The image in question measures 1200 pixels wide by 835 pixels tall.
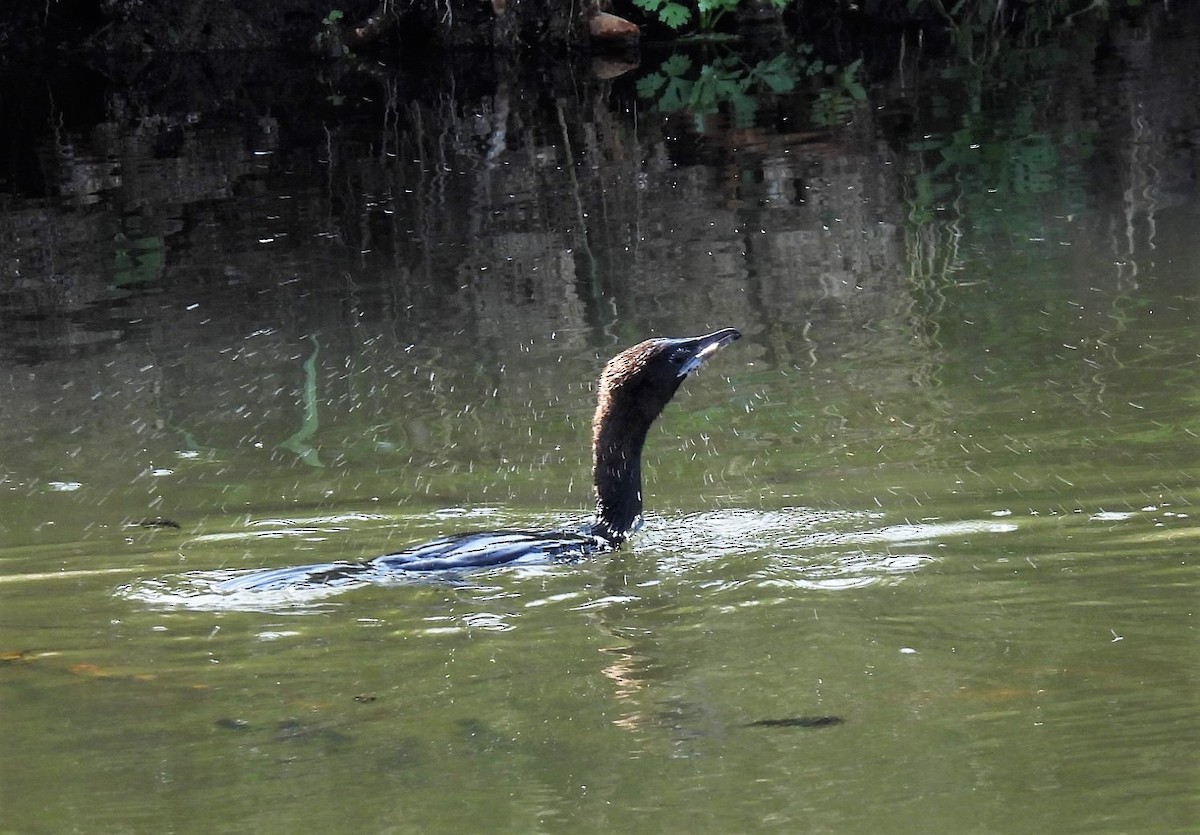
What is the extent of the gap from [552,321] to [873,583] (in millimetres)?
4809

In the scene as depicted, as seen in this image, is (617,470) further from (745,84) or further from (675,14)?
(675,14)

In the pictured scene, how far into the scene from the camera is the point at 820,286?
10.3 metres

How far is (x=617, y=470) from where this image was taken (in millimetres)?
6699

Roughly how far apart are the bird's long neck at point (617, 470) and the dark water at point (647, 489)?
120 millimetres

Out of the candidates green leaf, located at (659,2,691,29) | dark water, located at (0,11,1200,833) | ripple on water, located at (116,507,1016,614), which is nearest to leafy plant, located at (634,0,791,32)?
green leaf, located at (659,2,691,29)

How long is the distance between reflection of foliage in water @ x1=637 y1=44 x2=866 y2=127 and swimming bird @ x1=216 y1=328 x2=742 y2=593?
10281mm

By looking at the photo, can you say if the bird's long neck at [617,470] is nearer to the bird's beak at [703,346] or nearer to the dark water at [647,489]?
the dark water at [647,489]

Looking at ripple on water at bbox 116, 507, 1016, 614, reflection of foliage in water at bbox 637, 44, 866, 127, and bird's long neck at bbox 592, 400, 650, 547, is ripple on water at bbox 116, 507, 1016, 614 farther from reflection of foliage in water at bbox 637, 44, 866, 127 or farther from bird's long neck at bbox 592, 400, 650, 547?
reflection of foliage in water at bbox 637, 44, 866, 127

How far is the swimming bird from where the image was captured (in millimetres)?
5965

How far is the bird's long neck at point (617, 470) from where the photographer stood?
21.6 ft

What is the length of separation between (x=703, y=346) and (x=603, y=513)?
33.6 inches

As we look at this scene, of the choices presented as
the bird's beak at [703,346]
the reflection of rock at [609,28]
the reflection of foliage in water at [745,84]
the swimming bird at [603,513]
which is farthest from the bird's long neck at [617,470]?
the reflection of rock at [609,28]

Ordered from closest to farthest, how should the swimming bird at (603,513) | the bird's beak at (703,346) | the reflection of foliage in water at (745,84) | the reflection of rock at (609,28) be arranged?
the swimming bird at (603,513)
the bird's beak at (703,346)
the reflection of foliage in water at (745,84)
the reflection of rock at (609,28)

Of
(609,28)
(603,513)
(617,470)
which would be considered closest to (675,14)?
(609,28)
